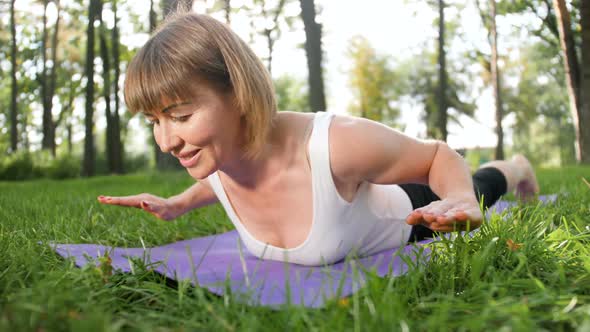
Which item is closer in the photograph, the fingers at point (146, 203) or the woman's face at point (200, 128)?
the woman's face at point (200, 128)

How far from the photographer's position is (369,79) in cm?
2891

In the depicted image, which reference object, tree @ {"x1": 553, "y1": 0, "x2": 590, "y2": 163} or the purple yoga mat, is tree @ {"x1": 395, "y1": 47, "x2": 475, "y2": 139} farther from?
the purple yoga mat

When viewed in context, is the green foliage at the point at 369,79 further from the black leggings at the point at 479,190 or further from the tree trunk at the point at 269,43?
the black leggings at the point at 479,190

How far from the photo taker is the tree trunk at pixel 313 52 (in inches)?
304

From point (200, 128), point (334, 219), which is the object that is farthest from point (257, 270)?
point (200, 128)

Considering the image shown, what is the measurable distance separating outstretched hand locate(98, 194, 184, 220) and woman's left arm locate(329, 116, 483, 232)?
1.05 metres

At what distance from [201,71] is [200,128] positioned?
216mm

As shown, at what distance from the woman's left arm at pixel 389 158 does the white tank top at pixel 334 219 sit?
5 cm

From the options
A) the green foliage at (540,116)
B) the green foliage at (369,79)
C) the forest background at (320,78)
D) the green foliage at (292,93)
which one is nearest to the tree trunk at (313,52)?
the forest background at (320,78)

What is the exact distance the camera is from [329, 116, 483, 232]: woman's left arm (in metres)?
1.92

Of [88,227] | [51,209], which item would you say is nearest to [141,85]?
[88,227]

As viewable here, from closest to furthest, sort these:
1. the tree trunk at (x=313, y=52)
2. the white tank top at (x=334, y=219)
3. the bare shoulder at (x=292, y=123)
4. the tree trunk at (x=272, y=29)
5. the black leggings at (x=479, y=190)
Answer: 1. the white tank top at (x=334, y=219)
2. the bare shoulder at (x=292, y=123)
3. the black leggings at (x=479, y=190)
4. the tree trunk at (x=313, y=52)
5. the tree trunk at (x=272, y=29)


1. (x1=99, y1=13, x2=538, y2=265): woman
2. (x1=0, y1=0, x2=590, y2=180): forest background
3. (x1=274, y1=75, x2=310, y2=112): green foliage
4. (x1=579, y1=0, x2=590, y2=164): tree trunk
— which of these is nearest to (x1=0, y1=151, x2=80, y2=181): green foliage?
(x1=0, y1=0, x2=590, y2=180): forest background

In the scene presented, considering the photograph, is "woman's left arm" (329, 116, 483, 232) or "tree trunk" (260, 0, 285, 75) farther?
"tree trunk" (260, 0, 285, 75)
